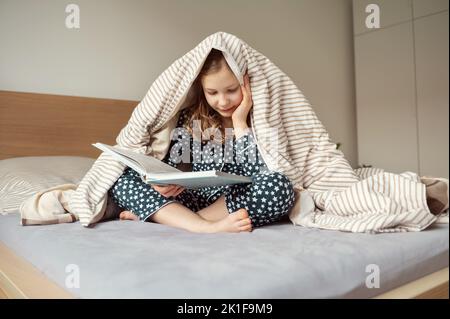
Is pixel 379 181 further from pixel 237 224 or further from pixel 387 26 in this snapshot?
pixel 387 26

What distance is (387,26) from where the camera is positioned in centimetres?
218

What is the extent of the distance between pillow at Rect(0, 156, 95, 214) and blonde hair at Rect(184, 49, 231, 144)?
41 cm

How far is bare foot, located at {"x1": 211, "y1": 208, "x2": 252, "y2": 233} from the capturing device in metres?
0.69

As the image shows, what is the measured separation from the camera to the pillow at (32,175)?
99 cm

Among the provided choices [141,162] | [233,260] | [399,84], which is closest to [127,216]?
[141,162]

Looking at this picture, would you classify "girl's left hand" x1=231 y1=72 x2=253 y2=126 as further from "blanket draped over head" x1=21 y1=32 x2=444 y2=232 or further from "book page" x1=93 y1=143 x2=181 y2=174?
"book page" x1=93 y1=143 x2=181 y2=174

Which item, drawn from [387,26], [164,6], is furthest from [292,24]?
[164,6]

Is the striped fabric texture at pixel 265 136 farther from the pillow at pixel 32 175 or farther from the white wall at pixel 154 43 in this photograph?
the white wall at pixel 154 43

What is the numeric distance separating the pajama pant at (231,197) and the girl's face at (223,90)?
0.77ft

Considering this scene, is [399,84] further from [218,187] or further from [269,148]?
[218,187]

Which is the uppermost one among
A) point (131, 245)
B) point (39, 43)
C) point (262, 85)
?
point (39, 43)

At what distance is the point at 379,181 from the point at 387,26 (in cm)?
183

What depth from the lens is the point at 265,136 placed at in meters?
0.91

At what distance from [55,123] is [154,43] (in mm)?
590
